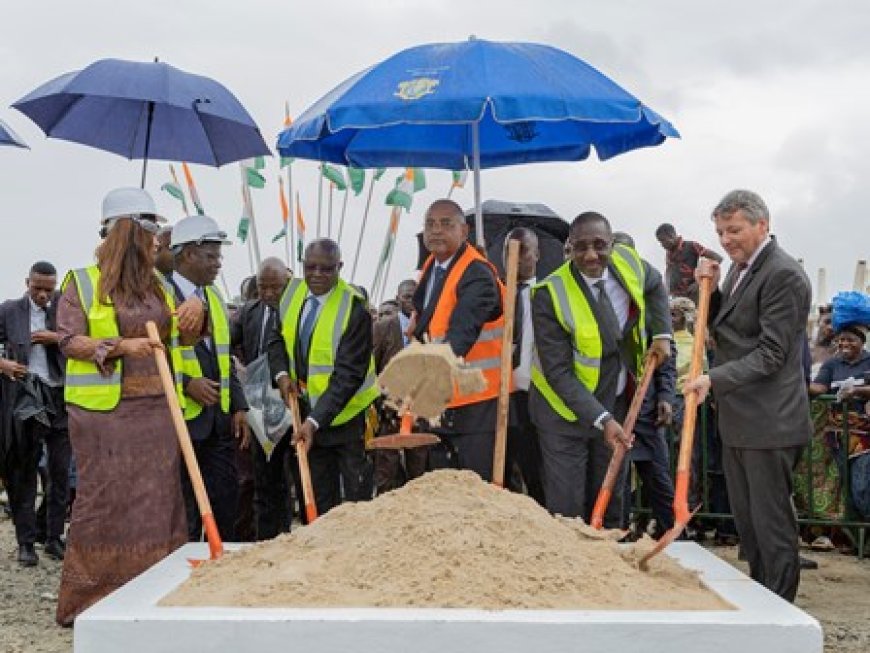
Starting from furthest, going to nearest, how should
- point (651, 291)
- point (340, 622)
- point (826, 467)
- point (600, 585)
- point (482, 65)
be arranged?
1. point (826, 467)
2. point (651, 291)
3. point (482, 65)
4. point (600, 585)
5. point (340, 622)

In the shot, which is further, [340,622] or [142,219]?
[142,219]

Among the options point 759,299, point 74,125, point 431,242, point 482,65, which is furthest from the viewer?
point 74,125

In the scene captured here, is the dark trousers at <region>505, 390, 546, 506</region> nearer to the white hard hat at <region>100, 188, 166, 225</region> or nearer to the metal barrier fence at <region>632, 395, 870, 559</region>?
the metal barrier fence at <region>632, 395, 870, 559</region>

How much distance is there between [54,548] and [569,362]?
13.1ft

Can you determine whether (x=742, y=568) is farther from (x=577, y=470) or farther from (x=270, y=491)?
(x=270, y=491)


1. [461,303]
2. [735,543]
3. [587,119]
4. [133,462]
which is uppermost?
[587,119]

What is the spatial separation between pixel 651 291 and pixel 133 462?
108 inches

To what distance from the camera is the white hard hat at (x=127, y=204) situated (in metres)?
5.82

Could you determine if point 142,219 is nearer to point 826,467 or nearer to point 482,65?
point 482,65

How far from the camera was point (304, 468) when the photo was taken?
17.9ft

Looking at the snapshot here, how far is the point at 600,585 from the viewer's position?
3750mm

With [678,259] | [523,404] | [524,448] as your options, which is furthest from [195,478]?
[678,259]

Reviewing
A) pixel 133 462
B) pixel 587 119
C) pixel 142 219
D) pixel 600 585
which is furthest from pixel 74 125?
pixel 600 585

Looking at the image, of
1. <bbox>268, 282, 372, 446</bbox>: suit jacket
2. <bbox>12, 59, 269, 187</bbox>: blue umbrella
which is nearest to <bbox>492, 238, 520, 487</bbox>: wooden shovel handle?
<bbox>268, 282, 372, 446</bbox>: suit jacket
